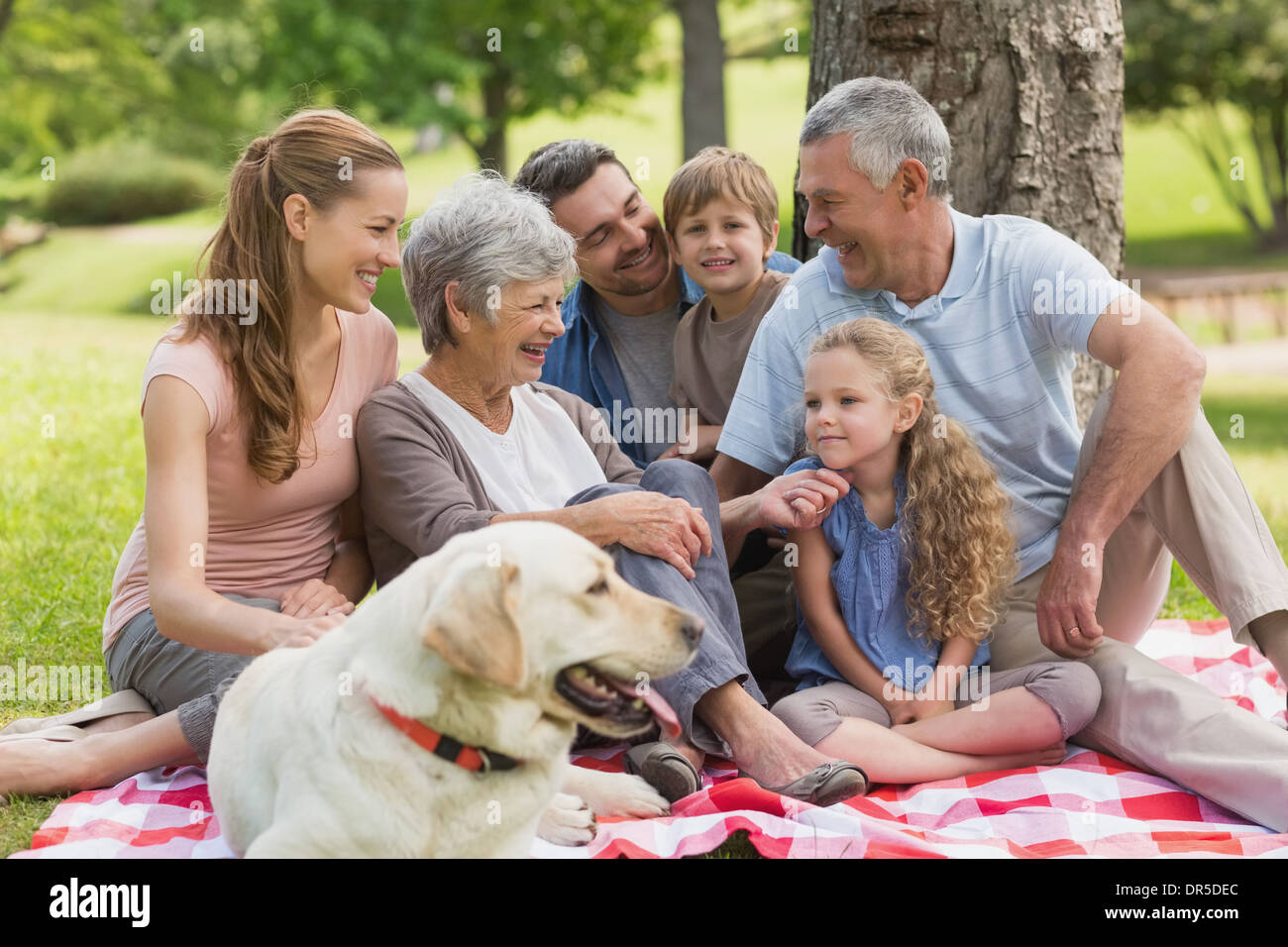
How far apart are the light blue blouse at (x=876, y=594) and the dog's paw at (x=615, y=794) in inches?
28.4

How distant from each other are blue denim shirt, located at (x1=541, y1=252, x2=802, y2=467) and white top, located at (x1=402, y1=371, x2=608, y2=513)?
674mm

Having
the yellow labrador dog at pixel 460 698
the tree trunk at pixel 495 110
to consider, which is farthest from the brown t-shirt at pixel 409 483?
the tree trunk at pixel 495 110

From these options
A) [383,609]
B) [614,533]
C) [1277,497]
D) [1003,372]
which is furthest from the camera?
[1277,497]

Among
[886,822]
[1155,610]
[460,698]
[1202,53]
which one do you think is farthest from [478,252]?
[1202,53]

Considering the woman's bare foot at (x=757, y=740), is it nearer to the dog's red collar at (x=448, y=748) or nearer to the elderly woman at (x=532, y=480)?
the elderly woman at (x=532, y=480)

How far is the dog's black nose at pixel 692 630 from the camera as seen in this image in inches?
99.2

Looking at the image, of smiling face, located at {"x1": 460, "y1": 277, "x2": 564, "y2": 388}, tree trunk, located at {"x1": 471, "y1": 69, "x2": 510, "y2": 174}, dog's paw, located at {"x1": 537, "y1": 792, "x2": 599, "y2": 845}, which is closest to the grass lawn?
dog's paw, located at {"x1": 537, "y1": 792, "x2": 599, "y2": 845}

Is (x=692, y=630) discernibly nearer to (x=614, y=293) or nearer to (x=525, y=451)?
(x=525, y=451)

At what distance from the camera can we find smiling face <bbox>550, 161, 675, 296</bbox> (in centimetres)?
440

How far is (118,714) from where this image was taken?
348cm

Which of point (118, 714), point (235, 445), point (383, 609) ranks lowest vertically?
point (118, 714)
